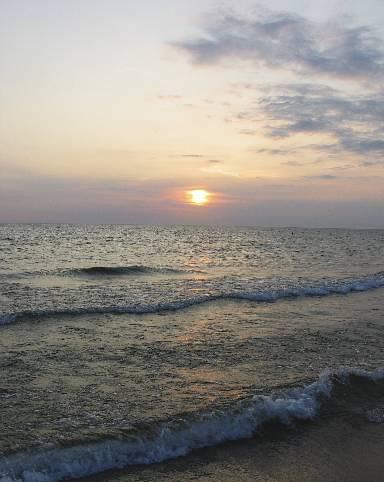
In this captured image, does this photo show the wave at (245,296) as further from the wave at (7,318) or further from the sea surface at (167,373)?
the sea surface at (167,373)

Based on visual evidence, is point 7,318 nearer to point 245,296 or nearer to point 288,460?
point 245,296

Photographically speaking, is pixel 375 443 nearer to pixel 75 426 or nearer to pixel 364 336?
pixel 75 426

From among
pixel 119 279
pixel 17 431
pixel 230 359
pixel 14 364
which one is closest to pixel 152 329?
pixel 230 359

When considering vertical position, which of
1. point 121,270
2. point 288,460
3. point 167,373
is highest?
point 121,270

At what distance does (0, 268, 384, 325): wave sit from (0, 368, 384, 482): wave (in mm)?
8827

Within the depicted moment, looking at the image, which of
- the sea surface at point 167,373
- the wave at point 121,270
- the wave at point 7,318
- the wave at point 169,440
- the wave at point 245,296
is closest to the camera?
the wave at point 169,440

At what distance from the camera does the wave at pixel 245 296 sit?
1588 centimetres

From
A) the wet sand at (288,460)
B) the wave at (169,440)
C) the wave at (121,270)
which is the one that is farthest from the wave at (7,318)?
the wave at (121,270)

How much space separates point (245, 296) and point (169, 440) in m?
13.7

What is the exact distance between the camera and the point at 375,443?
7211 mm

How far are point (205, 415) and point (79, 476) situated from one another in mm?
2295

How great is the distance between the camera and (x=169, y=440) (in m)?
7.01

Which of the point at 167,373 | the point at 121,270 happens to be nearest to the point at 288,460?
the point at 167,373

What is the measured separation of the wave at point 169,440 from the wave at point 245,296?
883cm
